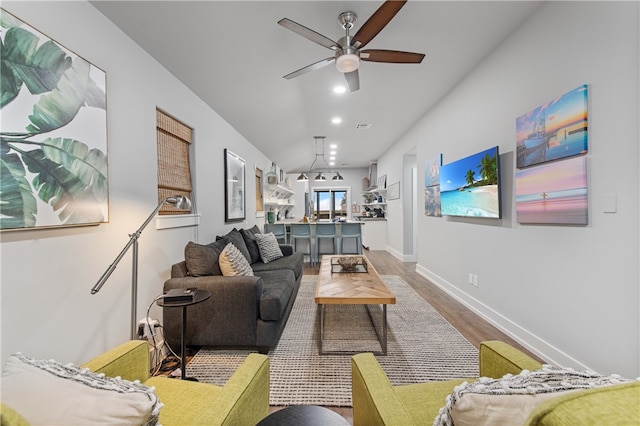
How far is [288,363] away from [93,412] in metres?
1.76

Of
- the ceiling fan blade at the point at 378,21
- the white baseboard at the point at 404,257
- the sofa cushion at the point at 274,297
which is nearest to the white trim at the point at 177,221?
the sofa cushion at the point at 274,297

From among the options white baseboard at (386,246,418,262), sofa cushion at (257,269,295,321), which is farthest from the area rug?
white baseboard at (386,246,418,262)

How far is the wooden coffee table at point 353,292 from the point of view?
2.20 meters

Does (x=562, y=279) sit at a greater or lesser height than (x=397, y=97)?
lesser

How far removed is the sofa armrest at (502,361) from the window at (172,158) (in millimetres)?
2726

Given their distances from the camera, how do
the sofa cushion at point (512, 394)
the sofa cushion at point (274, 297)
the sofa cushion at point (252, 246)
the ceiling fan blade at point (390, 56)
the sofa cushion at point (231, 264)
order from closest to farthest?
1. the sofa cushion at point (512, 394)
2. the ceiling fan blade at point (390, 56)
3. the sofa cushion at point (274, 297)
4. the sofa cushion at point (231, 264)
5. the sofa cushion at point (252, 246)

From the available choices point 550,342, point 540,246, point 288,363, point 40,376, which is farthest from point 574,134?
point 40,376

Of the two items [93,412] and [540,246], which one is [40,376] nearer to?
[93,412]

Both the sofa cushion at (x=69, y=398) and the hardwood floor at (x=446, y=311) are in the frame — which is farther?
the hardwood floor at (x=446, y=311)

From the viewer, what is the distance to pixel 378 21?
183cm

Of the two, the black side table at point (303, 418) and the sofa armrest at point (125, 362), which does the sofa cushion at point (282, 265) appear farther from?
the black side table at point (303, 418)

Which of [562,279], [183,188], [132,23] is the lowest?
[562,279]

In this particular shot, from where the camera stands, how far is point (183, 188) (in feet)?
9.72

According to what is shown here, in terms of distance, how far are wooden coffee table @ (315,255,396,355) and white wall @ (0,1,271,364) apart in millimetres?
1467
